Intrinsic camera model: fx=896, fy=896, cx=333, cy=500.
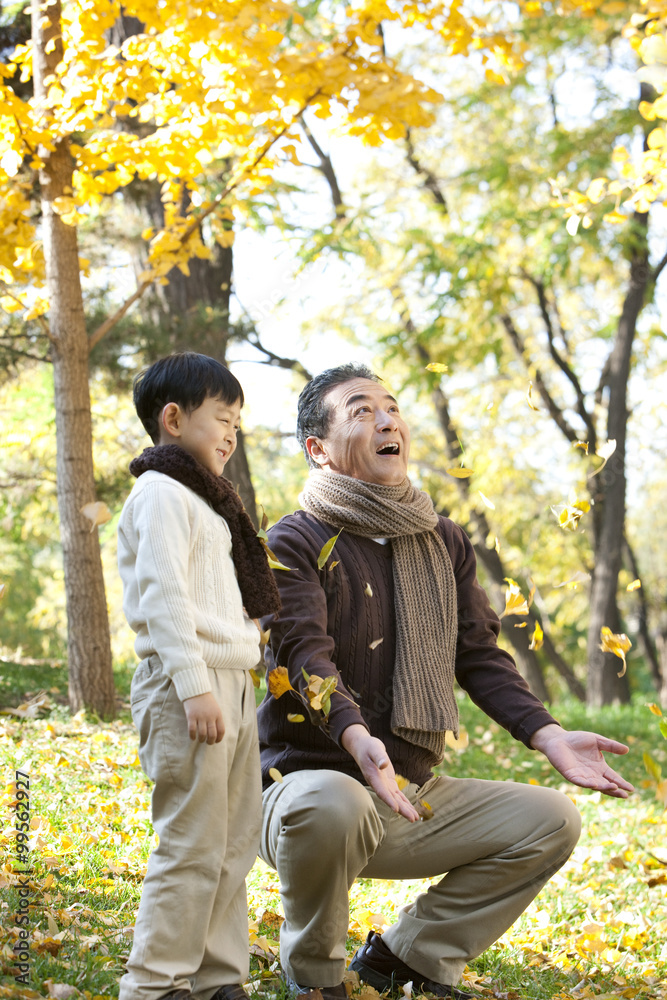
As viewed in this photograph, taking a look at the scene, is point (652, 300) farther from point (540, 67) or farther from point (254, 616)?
point (254, 616)

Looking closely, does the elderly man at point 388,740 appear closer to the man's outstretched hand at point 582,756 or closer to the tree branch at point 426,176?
the man's outstretched hand at point 582,756

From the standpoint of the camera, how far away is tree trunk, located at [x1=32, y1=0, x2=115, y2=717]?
15.8 ft

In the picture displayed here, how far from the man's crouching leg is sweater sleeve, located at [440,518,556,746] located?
1.95 ft

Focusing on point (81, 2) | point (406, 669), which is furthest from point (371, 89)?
point (406, 669)

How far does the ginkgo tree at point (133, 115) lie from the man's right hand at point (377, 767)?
3.07 m

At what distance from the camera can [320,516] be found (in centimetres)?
265

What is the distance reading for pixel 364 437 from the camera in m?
2.70

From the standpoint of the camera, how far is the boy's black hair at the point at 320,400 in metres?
2.84

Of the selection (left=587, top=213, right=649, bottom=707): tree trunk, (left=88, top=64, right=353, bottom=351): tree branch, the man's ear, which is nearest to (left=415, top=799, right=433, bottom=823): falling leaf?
the man's ear

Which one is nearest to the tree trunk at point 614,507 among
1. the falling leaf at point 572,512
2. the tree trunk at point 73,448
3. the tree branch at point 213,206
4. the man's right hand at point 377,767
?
the tree branch at point 213,206

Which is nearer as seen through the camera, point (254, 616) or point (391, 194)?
point (254, 616)

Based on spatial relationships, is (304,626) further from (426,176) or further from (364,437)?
(426,176)

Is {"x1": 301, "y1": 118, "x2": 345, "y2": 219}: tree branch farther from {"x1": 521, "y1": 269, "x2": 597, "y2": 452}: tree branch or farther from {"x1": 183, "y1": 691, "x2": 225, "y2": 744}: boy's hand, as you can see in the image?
{"x1": 183, "y1": 691, "x2": 225, "y2": 744}: boy's hand

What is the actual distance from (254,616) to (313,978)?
2.84 ft
